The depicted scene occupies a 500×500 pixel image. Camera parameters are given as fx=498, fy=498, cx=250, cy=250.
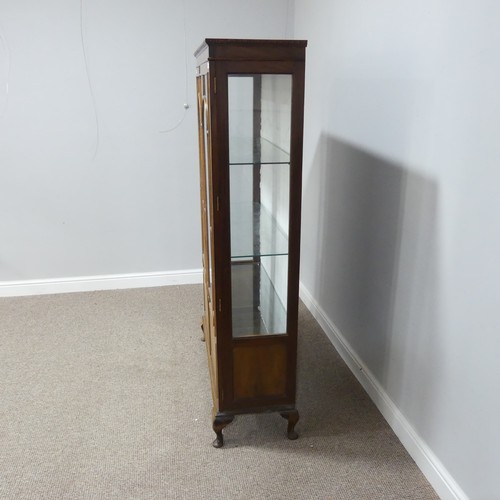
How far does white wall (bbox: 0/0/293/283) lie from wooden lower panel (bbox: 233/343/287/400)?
5.61 feet

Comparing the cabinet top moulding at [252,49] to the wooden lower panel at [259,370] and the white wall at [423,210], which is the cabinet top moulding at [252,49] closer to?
the white wall at [423,210]

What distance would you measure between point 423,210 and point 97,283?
237 cm

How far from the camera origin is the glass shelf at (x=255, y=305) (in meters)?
1.82

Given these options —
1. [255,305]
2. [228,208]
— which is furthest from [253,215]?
[255,305]

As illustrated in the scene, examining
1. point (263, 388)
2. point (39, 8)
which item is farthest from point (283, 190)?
point (39, 8)

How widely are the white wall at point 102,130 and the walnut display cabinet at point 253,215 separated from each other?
142 cm

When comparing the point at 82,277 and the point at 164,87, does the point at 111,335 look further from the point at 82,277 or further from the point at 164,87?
the point at 164,87

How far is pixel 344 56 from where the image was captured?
2357mm

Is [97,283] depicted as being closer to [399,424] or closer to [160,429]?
[160,429]

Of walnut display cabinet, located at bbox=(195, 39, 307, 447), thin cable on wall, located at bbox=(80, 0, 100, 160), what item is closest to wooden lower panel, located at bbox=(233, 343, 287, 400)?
walnut display cabinet, located at bbox=(195, 39, 307, 447)

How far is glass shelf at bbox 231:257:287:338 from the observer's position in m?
1.82

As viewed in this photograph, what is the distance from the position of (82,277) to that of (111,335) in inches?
29.6

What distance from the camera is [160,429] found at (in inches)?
80.2

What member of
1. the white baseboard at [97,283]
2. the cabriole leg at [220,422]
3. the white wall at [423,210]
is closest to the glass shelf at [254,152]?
the white wall at [423,210]
